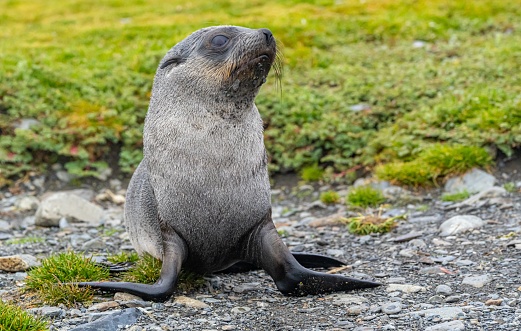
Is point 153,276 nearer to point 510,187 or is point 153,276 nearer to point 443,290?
point 443,290

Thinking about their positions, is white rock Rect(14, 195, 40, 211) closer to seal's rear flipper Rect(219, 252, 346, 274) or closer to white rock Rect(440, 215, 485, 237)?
seal's rear flipper Rect(219, 252, 346, 274)

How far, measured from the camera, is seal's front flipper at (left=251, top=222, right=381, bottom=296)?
522 cm

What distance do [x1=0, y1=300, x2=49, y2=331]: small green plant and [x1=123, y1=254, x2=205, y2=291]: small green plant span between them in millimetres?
1148

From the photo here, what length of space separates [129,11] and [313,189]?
12416 mm

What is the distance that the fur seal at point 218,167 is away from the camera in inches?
207

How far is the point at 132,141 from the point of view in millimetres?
9867

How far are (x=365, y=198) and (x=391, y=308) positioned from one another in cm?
331

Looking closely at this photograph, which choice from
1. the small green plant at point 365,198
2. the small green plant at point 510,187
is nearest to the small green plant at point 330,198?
the small green plant at point 365,198

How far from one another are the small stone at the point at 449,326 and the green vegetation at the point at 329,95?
4.10 m

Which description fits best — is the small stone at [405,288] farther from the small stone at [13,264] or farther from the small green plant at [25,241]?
the small green plant at [25,241]

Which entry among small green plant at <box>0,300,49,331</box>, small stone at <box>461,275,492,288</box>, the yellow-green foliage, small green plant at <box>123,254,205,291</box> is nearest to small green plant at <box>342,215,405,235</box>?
the yellow-green foliage

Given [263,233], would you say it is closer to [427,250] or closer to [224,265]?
[224,265]

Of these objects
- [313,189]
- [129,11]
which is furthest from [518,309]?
[129,11]

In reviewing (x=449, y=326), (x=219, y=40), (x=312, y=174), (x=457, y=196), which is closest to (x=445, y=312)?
(x=449, y=326)
